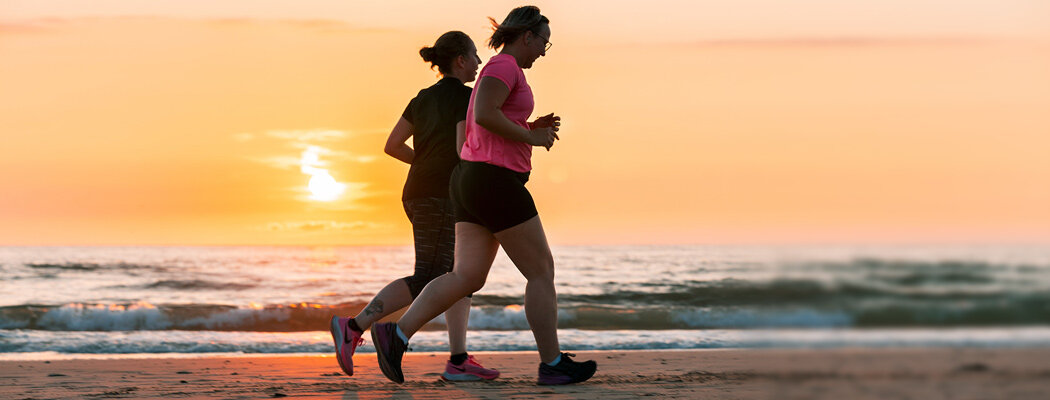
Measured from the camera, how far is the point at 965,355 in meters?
2.73

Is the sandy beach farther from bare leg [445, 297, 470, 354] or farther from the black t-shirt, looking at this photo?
the black t-shirt

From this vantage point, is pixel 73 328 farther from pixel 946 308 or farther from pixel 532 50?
pixel 946 308

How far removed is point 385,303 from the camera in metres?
4.27

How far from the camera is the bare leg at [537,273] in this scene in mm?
3811

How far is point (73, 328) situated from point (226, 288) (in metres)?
5.11

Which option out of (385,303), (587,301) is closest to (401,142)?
(385,303)

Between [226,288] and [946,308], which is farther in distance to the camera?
[226,288]

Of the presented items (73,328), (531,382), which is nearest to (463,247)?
(531,382)

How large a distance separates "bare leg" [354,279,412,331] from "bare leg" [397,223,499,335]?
0.29 meters

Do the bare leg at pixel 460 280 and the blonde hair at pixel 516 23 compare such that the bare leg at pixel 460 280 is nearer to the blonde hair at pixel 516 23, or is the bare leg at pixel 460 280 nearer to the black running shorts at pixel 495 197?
the black running shorts at pixel 495 197

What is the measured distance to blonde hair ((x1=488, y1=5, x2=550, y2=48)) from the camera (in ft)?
12.8

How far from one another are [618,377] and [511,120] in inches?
61.1

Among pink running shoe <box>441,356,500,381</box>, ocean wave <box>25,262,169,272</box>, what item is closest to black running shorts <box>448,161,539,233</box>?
pink running shoe <box>441,356,500,381</box>

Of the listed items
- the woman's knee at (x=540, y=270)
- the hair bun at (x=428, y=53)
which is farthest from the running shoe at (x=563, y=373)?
the hair bun at (x=428, y=53)
